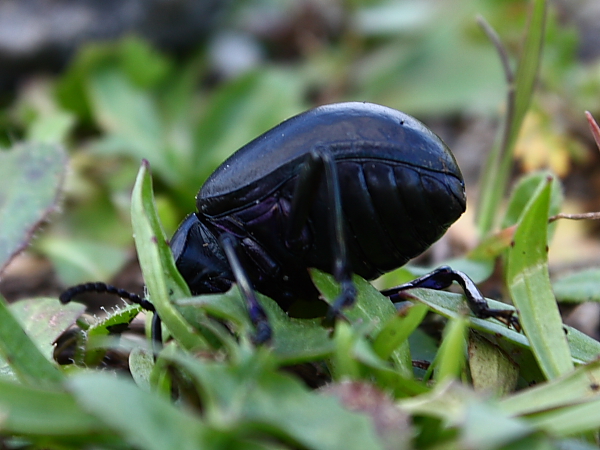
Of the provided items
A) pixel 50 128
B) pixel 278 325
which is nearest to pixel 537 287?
pixel 278 325

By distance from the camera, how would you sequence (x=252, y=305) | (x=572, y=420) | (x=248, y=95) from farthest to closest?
(x=248, y=95)
(x=252, y=305)
(x=572, y=420)

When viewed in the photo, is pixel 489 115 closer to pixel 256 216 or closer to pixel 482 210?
pixel 482 210

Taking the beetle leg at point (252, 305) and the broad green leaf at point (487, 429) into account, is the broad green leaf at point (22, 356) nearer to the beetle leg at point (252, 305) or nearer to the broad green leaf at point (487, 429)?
the beetle leg at point (252, 305)

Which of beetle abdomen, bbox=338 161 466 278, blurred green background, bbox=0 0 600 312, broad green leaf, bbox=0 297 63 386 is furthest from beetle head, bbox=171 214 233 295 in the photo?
blurred green background, bbox=0 0 600 312

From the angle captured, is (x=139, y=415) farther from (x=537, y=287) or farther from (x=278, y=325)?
(x=537, y=287)

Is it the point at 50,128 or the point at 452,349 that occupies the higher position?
the point at 50,128

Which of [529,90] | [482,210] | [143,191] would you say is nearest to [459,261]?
[482,210]
